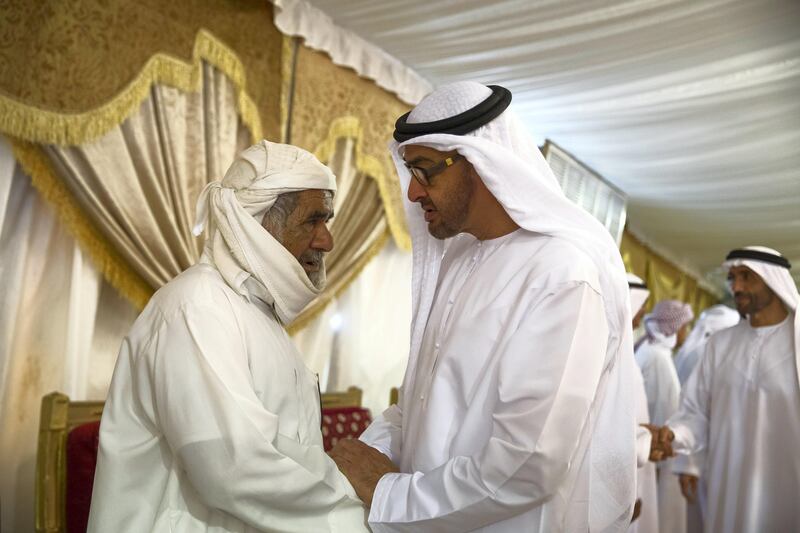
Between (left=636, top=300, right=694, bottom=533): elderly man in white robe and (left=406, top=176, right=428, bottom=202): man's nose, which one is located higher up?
(left=406, top=176, right=428, bottom=202): man's nose

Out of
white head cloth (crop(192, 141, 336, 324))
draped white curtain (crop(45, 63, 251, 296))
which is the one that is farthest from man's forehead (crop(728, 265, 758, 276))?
white head cloth (crop(192, 141, 336, 324))

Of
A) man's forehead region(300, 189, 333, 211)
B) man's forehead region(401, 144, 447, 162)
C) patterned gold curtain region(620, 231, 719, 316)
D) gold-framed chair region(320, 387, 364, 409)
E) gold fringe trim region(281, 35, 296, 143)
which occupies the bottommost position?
gold-framed chair region(320, 387, 364, 409)

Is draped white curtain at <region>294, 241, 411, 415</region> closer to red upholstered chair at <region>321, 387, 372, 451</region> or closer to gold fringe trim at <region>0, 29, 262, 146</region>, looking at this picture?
red upholstered chair at <region>321, 387, 372, 451</region>

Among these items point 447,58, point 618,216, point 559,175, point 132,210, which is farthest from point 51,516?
point 618,216

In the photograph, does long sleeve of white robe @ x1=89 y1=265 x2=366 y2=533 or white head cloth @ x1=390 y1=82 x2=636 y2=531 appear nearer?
long sleeve of white robe @ x1=89 y1=265 x2=366 y2=533

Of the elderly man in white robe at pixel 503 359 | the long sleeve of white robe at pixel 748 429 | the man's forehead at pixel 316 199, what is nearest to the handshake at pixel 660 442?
the long sleeve of white robe at pixel 748 429

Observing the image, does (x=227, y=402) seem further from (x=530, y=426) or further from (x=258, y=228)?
(x=530, y=426)

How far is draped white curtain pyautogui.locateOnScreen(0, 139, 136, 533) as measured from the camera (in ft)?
10.6

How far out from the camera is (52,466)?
2.70m

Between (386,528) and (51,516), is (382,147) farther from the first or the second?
(386,528)

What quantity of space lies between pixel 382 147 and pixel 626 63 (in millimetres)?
1720

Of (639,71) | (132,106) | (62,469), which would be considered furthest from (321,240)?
(639,71)

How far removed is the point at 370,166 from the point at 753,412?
281 centimetres

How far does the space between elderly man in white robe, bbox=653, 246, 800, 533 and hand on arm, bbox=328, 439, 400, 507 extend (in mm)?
2640
